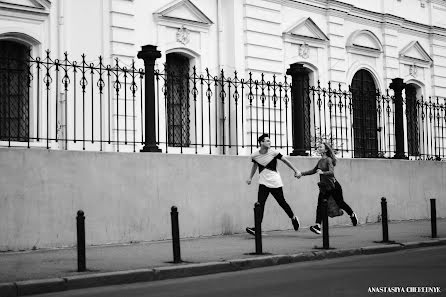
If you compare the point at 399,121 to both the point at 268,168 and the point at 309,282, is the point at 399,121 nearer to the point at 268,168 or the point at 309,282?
the point at 268,168

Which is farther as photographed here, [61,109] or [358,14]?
[358,14]

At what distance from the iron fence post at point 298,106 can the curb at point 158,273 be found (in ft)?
15.9

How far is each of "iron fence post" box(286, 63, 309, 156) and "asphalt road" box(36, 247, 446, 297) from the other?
6098 mm

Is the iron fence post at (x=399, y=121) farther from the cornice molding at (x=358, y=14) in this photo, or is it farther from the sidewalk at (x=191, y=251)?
the cornice molding at (x=358, y=14)

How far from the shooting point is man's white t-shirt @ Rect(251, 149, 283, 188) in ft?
47.2

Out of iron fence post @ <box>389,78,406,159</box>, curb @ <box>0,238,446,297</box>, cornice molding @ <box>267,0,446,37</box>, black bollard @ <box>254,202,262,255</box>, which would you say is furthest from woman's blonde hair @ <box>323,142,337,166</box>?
cornice molding @ <box>267,0,446,37</box>

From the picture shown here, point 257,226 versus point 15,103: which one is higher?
point 15,103

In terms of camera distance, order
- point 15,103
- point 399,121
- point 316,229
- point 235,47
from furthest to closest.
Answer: point 235,47
point 399,121
point 15,103
point 316,229

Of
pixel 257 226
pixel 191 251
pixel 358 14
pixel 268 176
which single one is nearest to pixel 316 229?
pixel 268 176

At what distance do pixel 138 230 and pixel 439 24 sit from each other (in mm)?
20317

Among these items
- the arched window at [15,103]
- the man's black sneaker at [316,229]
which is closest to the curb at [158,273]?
the man's black sneaker at [316,229]

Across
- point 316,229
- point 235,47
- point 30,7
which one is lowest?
point 316,229

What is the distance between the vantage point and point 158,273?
9805 millimetres

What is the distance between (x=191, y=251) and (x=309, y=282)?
3.46 meters
